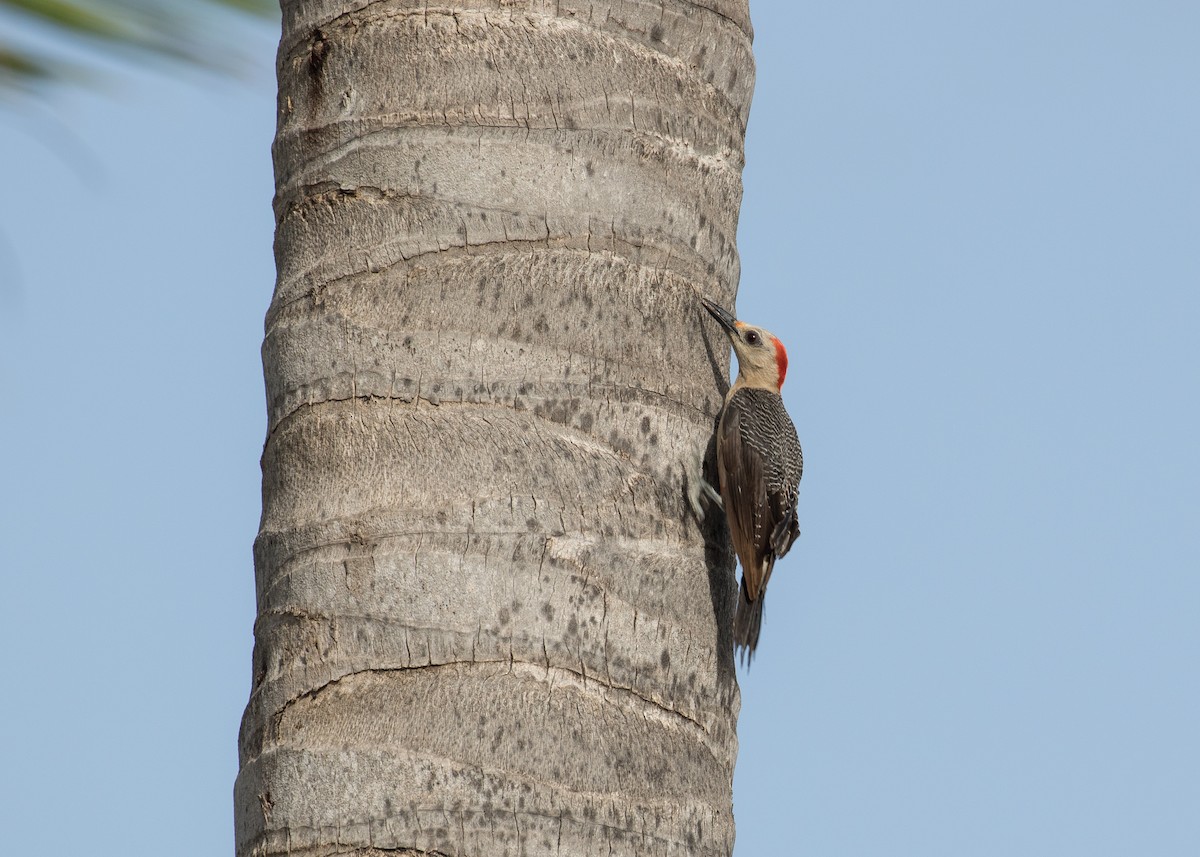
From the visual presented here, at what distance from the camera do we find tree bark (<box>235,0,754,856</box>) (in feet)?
9.48

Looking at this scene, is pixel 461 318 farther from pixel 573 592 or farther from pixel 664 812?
pixel 664 812

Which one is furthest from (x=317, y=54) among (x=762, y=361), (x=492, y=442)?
(x=762, y=361)

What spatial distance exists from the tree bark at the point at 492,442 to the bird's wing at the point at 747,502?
29.9 inches

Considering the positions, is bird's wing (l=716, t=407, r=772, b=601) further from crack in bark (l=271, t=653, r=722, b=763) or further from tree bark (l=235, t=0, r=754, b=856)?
crack in bark (l=271, t=653, r=722, b=763)

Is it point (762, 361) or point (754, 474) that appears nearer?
point (754, 474)

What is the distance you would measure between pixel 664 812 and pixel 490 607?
0.50 metres

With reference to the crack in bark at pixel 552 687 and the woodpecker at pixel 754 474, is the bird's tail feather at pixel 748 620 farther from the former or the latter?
the crack in bark at pixel 552 687

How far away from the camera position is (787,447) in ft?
19.1

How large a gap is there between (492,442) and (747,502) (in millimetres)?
1853

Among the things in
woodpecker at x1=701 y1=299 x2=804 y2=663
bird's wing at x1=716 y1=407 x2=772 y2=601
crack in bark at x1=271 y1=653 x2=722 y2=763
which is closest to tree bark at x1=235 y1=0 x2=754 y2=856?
crack in bark at x1=271 y1=653 x2=722 y2=763

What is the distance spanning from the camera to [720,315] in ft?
12.3

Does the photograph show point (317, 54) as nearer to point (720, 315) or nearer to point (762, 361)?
point (720, 315)

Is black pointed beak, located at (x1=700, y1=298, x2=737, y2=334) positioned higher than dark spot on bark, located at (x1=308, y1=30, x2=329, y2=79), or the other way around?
dark spot on bark, located at (x1=308, y1=30, x2=329, y2=79)

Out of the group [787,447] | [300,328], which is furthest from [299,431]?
[787,447]
